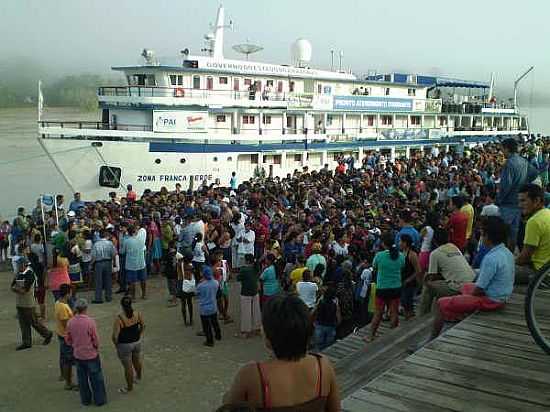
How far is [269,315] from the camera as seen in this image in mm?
2340

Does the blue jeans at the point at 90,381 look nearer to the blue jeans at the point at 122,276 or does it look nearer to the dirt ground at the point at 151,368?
the dirt ground at the point at 151,368

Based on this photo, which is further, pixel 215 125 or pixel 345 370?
pixel 215 125

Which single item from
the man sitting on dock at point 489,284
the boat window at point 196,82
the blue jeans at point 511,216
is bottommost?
the man sitting on dock at point 489,284

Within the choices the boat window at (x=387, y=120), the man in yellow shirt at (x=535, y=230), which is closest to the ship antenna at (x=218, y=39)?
the boat window at (x=387, y=120)

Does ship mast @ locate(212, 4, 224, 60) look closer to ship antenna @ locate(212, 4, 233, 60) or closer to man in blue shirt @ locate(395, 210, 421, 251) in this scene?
ship antenna @ locate(212, 4, 233, 60)

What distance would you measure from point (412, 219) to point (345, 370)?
15.0ft

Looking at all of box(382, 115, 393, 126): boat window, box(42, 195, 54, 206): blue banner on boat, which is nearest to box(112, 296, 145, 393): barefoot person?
box(42, 195, 54, 206): blue banner on boat

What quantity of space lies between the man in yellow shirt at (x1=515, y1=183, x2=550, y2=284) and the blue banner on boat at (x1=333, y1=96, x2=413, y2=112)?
23907 mm

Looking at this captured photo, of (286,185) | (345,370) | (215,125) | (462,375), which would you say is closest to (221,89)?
(215,125)

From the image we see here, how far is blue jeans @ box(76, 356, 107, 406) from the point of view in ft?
23.2

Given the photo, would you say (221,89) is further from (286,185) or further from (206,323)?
(206,323)

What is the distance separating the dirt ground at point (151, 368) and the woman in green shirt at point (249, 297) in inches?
9.2

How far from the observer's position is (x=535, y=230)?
5.07 metres

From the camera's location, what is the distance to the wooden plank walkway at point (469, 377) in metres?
3.54
